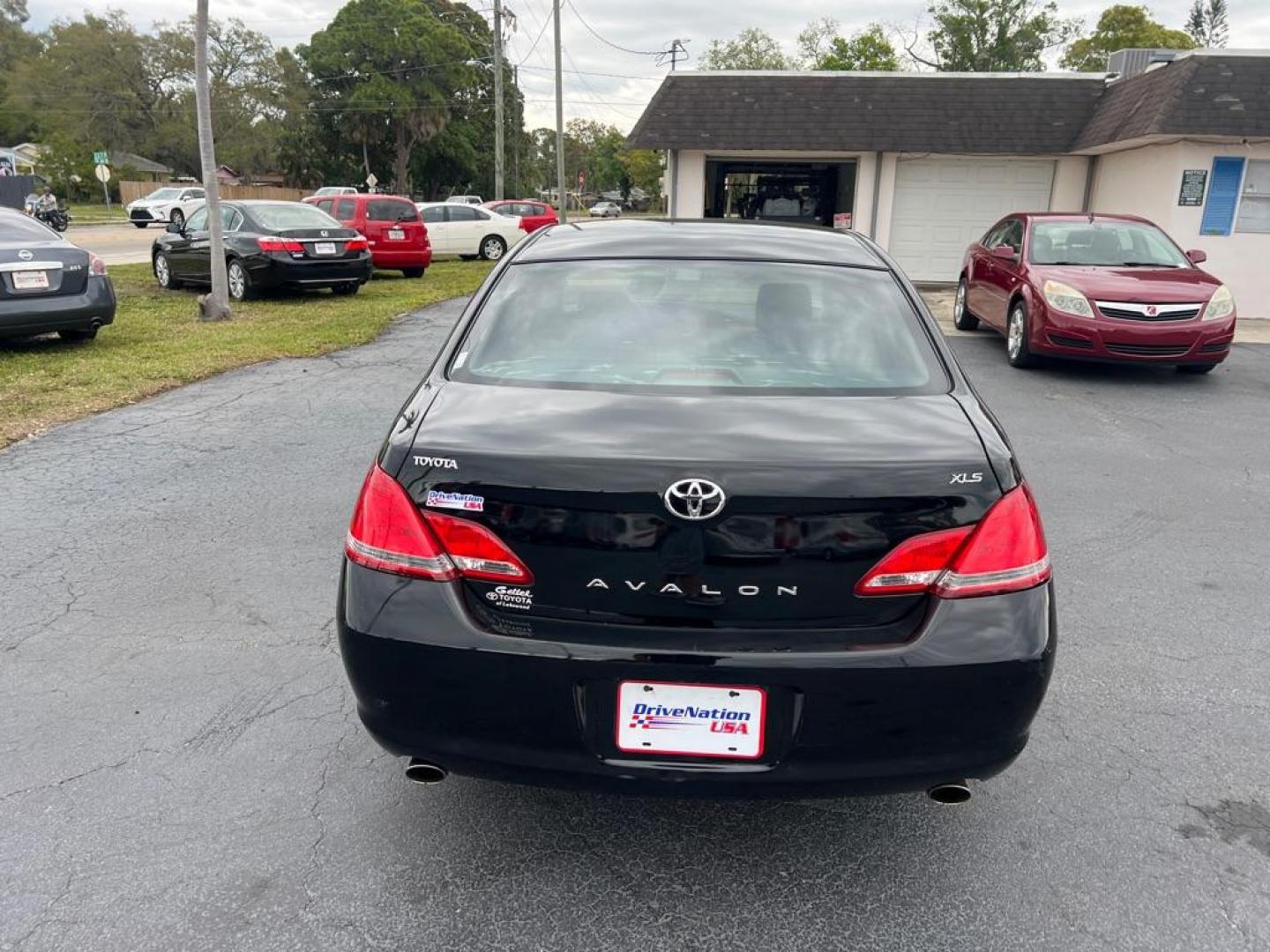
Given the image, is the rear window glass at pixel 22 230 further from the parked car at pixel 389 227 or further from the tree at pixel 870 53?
the tree at pixel 870 53

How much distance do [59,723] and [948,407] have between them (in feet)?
9.62

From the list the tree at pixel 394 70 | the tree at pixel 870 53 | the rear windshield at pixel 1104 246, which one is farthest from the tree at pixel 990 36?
the rear windshield at pixel 1104 246

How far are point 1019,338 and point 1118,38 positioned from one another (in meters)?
55.5

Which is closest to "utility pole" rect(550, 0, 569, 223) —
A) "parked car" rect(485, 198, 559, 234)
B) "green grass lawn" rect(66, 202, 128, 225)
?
"parked car" rect(485, 198, 559, 234)

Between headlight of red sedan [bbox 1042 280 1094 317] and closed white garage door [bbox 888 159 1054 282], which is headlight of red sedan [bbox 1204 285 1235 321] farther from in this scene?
closed white garage door [bbox 888 159 1054 282]

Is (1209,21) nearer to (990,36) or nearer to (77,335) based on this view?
(990,36)

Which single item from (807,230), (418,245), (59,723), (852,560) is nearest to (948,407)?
(852,560)

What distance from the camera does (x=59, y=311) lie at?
883cm

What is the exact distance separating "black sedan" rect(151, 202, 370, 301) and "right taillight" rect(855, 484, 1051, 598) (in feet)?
42.0

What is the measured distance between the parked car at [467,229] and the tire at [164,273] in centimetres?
705

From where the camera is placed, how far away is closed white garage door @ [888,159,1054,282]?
18031mm

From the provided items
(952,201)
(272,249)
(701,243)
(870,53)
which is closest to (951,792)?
(701,243)

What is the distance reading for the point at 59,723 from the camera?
119 inches

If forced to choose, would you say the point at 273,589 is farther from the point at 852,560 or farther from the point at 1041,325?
the point at 1041,325
